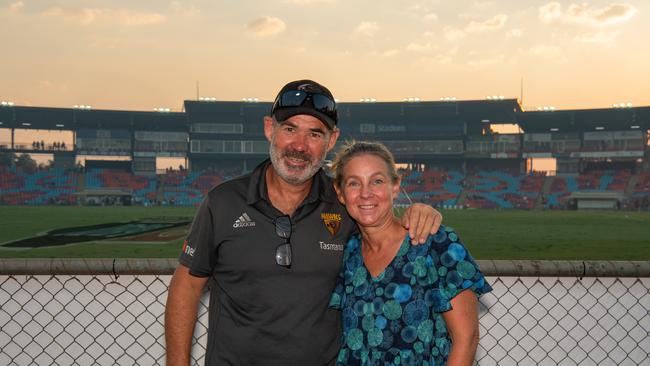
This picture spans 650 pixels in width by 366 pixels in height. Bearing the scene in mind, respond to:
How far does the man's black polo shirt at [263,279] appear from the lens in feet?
8.48

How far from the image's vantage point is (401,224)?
251 centimetres

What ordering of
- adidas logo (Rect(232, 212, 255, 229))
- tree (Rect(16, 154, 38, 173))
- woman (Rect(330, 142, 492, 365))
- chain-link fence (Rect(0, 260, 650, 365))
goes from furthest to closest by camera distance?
tree (Rect(16, 154, 38, 173)) → chain-link fence (Rect(0, 260, 650, 365)) → adidas logo (Rect(232, 212, 255, 229)) → woman (Rect(330, 142, 492, 365))

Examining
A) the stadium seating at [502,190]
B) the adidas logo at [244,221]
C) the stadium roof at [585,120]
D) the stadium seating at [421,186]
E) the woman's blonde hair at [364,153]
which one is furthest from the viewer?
the stadium roof at [585,120]

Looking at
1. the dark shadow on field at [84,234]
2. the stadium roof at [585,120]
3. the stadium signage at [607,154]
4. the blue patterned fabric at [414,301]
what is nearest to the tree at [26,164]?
the dark shadow on field at [84,234]

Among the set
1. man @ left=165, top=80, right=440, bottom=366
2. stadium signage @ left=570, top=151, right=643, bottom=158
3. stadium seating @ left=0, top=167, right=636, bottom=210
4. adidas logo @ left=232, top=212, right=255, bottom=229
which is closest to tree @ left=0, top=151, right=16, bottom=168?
stadium seating @ left=0, top=167, right=636, bottom=210

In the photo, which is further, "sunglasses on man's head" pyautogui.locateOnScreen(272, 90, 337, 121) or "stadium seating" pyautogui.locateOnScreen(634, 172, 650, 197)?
"stadium seating" pyautogui.locateOnScreen(634, 172, 650, 197)

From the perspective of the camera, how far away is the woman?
2.26 meters

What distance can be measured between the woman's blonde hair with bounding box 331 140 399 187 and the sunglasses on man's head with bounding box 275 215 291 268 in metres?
0.33

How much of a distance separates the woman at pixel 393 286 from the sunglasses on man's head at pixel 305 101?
0.87 ft

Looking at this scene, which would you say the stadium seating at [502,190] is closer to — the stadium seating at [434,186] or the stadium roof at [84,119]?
the stadium seating at [434,186]

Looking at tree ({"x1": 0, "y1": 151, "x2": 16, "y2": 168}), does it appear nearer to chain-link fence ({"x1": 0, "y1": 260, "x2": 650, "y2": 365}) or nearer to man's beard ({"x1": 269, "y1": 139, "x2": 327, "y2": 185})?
chain-link fence ({"x1": 0, "y1": 260, "x2": 650, "y2": 365})

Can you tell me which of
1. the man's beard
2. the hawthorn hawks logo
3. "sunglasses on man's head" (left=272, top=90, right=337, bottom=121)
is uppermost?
"sunglasses on man's head" (left=272, top=90, right=337, bottom=121)

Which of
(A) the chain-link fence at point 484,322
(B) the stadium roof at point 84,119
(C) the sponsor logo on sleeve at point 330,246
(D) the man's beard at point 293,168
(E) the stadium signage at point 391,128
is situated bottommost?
(A) the chain-link fence at point 484,322

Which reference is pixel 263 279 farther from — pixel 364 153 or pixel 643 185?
pixel 643 185
